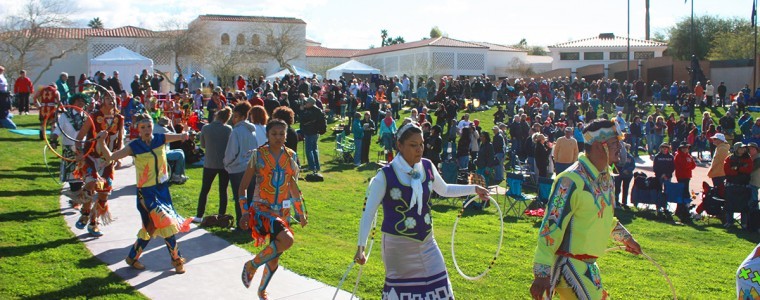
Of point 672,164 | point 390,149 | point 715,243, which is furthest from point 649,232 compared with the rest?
point 390,149

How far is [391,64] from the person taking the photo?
72000 millimetres

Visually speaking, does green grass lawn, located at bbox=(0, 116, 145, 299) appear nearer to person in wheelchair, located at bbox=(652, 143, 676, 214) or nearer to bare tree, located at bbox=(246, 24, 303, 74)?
person in wheelchair, located at bbox=(652, 143, 676, 214)

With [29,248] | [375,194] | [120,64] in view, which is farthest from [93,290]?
[120,64]

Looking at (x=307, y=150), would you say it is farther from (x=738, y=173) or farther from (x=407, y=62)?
(x=407, y=62)

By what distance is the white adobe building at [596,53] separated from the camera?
64750 mm

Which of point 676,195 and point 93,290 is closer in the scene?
point 93,290

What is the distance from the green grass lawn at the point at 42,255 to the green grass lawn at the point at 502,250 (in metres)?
1.90

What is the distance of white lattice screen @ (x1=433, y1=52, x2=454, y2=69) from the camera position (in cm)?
6600

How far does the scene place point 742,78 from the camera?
47.4 metres

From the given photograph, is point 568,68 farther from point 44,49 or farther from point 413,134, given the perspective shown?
point 413,134

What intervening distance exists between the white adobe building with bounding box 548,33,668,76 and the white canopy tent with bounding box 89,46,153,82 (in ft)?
134

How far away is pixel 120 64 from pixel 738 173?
26.6 metres

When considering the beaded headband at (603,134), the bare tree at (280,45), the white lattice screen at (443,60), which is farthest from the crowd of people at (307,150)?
the bare tree at (280,45)

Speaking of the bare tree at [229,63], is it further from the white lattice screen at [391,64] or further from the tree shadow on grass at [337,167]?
the tree shadow on grass at [337,167]
